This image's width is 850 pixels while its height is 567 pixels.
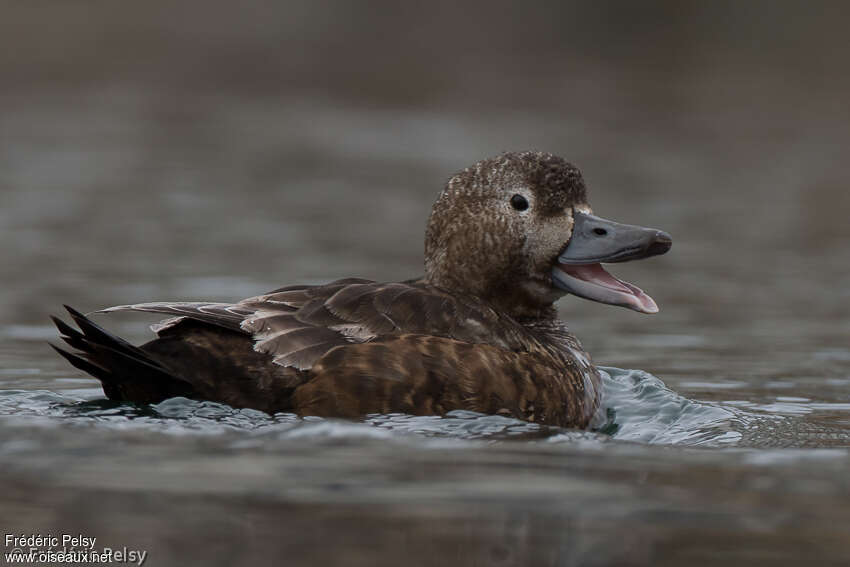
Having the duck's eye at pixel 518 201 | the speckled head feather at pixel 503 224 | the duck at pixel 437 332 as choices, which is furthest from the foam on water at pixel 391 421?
the duck's eye at pixel 518 201

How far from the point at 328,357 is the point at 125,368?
705 mm

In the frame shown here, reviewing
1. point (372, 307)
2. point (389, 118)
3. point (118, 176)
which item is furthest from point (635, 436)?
point (389, 118)

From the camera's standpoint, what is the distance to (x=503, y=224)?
6.04 m

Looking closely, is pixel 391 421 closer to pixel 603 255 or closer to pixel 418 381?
pixel 418 381

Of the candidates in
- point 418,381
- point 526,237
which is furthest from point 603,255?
point 418,381

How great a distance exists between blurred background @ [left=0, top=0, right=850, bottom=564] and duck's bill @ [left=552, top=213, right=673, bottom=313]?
0.82 meters

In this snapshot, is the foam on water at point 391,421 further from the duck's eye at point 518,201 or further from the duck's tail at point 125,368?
the duck's eye at point 518,201

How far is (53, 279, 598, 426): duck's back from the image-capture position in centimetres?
525

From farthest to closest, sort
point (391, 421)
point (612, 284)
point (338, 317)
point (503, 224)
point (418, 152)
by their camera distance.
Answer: point (418, 152), point (612, 284), point (503, 224), point (338, 317), point (391, 421)

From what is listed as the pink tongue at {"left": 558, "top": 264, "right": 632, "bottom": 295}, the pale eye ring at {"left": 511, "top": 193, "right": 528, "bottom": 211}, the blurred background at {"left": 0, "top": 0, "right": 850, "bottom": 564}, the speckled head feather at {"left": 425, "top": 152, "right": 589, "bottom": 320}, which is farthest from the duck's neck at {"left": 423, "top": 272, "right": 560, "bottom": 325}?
the blurred background at {"left": 0, "top": 0, "right": 850, "bottom": 564}

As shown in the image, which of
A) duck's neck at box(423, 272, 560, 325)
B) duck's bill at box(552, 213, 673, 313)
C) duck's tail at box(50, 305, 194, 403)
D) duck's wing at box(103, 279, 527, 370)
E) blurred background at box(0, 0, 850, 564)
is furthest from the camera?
blurred background at box(0, 0, 850, 564)

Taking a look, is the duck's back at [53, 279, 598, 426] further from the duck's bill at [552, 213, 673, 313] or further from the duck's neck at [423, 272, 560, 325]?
the duck's bill at [552, 213, 673, 313]

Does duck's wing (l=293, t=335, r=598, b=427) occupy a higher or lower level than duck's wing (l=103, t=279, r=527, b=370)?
lower

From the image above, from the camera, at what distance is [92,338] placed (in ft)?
16.9
